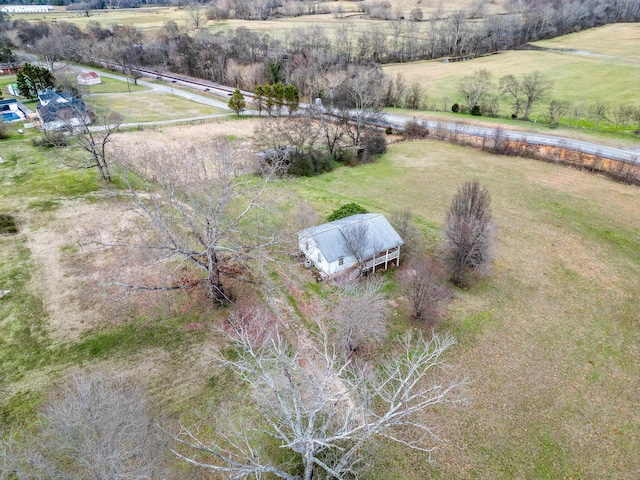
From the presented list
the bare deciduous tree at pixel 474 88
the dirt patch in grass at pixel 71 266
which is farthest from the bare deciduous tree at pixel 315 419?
the bare deciduous tree at pixel 474 88

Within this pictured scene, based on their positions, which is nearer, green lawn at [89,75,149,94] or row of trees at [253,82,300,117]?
row of trees at [253,82,300,117]

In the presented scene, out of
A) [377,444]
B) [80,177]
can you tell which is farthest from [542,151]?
[80,177]

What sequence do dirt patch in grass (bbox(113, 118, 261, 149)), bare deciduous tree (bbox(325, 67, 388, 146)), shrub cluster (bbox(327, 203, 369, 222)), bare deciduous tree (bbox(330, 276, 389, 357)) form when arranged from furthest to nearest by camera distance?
dirt patch in grass (bbox(113, 118, 261, 149)) < bare deciduous tree (bbox(325, 67, 388, 146)) < shrub cluster (bbox(327, 203, 369, 222)) < bare deciduous tree (bbox(330, 276, 389, 357))

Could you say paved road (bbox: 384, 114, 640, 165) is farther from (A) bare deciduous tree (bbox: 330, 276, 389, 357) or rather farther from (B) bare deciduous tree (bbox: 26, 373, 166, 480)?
(B) bare deciduous tree (bbox: 26, 373, 166, 480)


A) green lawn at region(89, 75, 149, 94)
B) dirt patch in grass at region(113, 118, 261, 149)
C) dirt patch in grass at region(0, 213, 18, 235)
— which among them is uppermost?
green lawn at region(89, 75, 149, 94)

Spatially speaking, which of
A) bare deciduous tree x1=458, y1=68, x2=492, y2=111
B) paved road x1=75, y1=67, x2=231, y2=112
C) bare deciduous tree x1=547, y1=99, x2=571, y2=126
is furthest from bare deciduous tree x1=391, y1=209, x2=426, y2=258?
paved road x1=75, y1=67, x2=231, y2=112

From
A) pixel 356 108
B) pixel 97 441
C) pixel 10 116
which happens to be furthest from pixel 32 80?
pixel 97 441

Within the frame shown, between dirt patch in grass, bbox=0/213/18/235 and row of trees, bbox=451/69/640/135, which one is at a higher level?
row of trees, bbox=451/69/640/135

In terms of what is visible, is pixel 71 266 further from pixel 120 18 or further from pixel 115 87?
pixel 120 18
